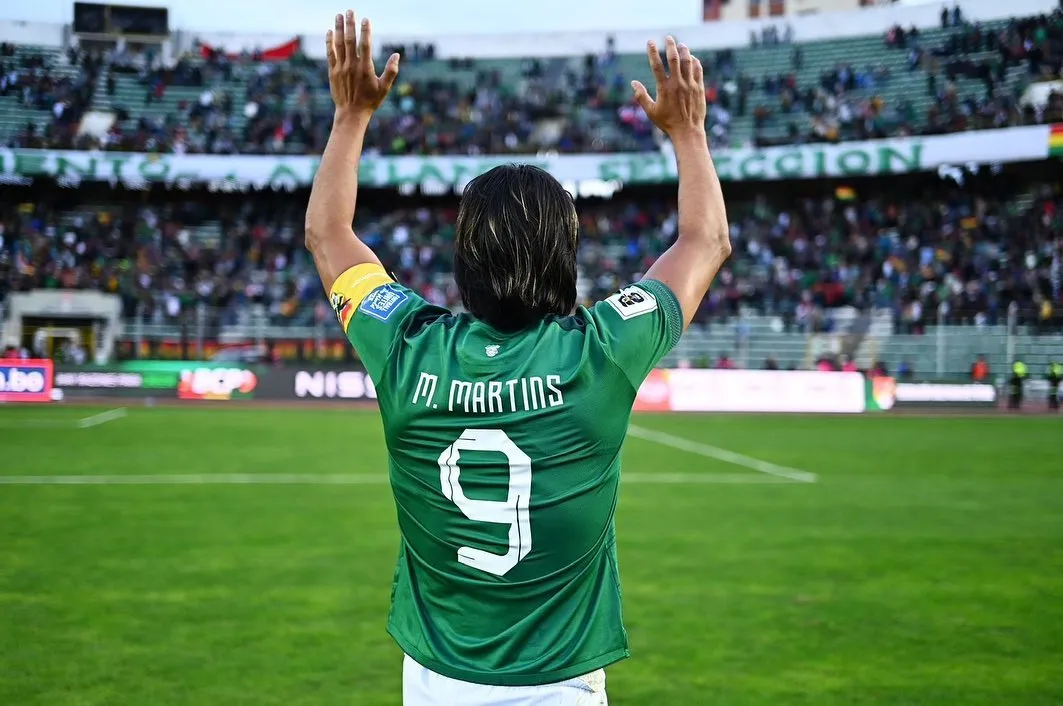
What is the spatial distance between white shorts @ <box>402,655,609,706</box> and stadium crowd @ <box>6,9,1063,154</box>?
38736mm

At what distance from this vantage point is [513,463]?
2.12 meters

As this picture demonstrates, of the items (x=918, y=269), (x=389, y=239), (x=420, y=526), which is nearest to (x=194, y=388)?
(x=389, y=239)

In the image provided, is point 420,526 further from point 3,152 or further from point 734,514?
point 3,152

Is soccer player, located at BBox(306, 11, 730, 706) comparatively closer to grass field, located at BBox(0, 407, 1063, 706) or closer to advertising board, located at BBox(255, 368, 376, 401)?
grass field, located at BBox(0, 407, 1063, 706)

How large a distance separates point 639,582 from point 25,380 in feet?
79.8

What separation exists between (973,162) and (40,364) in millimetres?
28976

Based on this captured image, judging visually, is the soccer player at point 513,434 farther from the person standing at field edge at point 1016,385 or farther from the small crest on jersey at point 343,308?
the person standing at field edge at point 1016,385

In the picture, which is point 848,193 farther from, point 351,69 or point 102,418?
point 351,69

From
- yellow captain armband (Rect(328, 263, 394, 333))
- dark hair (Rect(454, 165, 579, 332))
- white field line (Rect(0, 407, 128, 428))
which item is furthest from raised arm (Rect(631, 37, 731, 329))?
white field line (Rect(0, 407, 128, 428))

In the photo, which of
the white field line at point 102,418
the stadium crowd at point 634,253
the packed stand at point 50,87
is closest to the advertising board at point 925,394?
the stadium crowd at point 634,253

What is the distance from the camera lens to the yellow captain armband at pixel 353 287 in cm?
229

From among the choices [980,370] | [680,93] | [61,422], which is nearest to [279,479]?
Answer: [61,422]

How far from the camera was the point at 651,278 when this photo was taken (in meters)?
2.23

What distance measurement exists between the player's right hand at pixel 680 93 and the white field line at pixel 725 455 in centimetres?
1268
